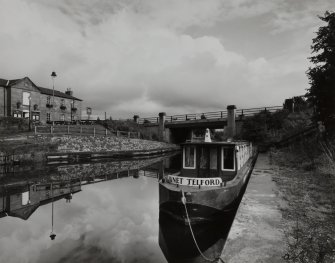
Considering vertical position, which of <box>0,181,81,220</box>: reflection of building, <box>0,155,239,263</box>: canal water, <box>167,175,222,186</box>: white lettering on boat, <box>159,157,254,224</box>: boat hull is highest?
<box>167,175,222,186</box>: white lettering on boat

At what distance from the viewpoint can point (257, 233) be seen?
563 cm

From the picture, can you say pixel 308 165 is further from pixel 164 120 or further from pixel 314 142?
pixel 164 120

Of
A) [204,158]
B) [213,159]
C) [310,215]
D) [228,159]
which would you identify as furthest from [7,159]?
[310,215]

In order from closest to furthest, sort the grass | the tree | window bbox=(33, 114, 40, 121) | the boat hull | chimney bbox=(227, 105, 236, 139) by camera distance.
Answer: the grass, the boat hull, the tree, chimney bbox=(227, 105, 236, 139), window bbox=(33, 114, 40, 121)

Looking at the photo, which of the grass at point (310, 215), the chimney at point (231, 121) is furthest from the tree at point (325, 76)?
the chimney at point (231, 121)

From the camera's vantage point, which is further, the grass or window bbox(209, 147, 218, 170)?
window bbox(209, 147, 218, 170)

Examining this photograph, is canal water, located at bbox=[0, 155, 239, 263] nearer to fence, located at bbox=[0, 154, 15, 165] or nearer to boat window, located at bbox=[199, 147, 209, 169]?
boat window, located at bbox=[199, 147, 209, 169]

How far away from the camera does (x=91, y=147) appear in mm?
26969

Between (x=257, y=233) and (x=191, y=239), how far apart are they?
9.25 ft

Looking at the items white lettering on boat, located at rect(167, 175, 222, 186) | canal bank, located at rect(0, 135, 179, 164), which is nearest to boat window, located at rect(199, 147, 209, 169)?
white lettering on boat, located at rect(167, 175, 222, 186)

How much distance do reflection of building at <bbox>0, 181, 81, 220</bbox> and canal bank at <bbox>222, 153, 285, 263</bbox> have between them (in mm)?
8277

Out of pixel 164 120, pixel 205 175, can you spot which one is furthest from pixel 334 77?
pixel 164 120

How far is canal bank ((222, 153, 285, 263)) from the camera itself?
4.64 metres

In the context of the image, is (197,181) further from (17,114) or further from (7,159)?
(17,114)
